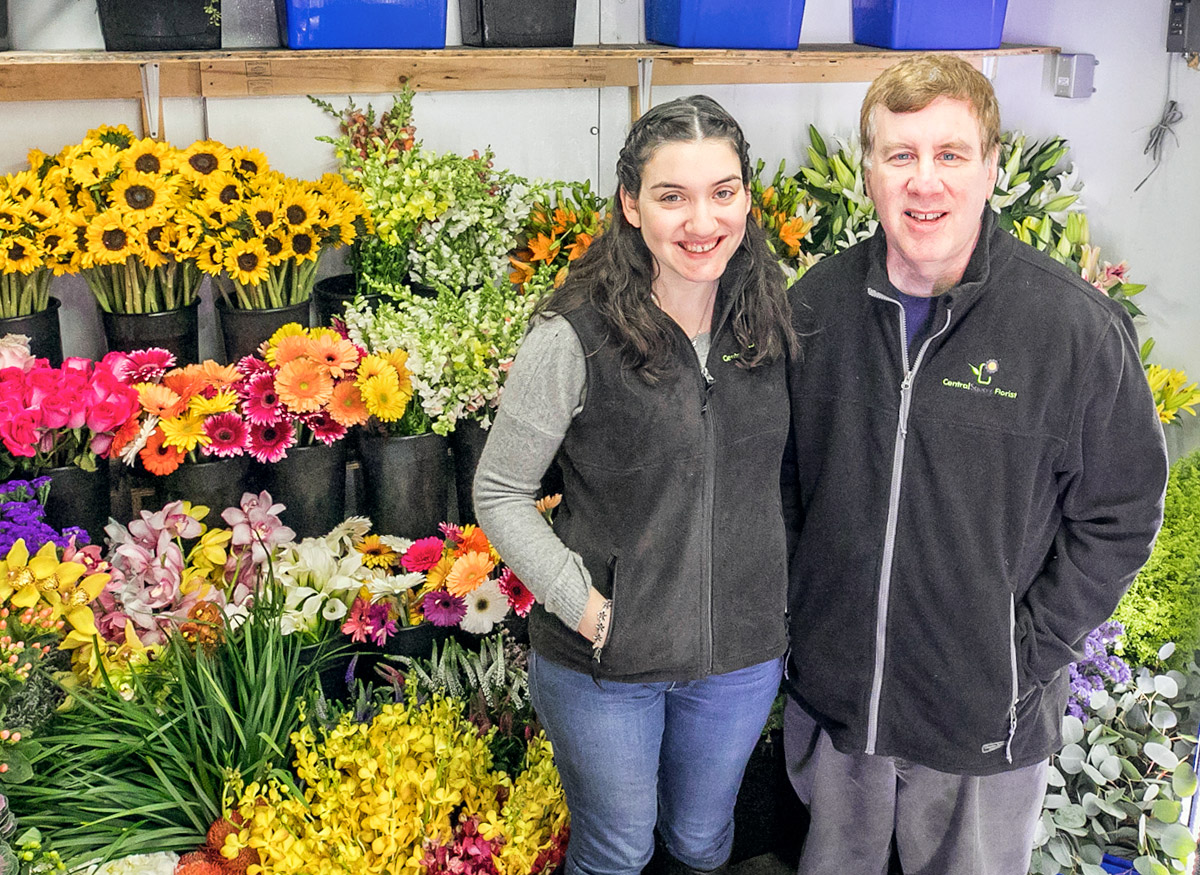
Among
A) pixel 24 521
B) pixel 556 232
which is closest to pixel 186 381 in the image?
pixel 24 521

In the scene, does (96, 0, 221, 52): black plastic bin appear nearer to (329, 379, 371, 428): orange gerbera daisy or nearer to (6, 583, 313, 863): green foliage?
(329, 379, 371, 428): orange gerbera daisy

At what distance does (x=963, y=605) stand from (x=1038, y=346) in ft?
1.25

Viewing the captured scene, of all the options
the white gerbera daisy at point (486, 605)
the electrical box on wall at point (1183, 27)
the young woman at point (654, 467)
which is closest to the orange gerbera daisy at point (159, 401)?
the white gerbera daisy at point (486, 605)

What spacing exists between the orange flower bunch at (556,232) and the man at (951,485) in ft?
3.87

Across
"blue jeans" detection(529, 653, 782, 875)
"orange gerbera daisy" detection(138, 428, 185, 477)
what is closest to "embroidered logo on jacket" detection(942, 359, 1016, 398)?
"blue jeans" detection(529, 653, 782, 875)

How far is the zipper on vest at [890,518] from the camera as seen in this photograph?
1.59 meters

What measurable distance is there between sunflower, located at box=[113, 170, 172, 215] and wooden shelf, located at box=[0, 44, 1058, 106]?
24 cm

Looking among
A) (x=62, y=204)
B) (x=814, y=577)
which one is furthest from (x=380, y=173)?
(x=814, y=577)

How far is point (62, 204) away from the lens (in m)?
2.32

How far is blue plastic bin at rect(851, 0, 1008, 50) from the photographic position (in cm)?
310

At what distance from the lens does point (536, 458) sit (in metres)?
1.56

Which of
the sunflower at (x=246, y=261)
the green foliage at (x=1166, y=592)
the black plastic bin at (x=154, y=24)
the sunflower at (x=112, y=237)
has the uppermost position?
the black plastic bin at (x=154, y=24)

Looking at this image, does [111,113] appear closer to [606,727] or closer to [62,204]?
[62,204]

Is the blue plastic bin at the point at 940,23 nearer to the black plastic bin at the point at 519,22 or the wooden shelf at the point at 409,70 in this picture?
the wooden shelf at the point at 409,70
